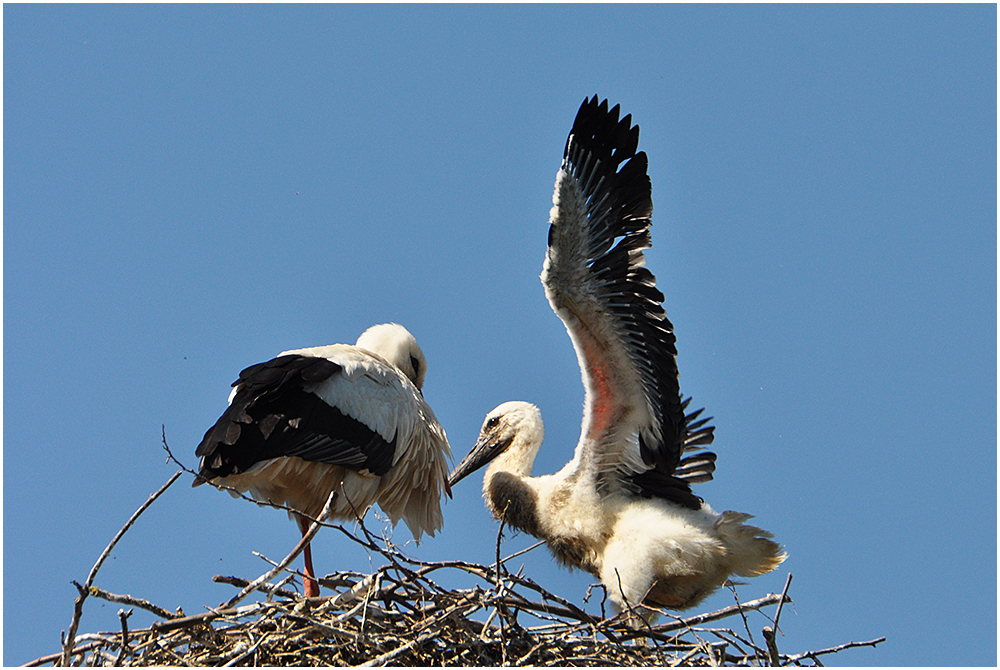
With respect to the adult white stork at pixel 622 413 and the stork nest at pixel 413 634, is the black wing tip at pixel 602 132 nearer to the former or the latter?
the adult white stork at pixel 622 413

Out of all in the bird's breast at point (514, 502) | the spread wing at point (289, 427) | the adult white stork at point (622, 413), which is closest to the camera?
the spread wing at point (289, 427)

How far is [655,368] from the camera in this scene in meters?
4.12

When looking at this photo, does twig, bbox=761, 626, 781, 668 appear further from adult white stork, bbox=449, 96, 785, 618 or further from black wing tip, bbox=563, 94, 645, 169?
black wing tip, bbox=563, 94, 645, 169

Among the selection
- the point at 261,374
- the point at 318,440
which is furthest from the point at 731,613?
the point at 261,374

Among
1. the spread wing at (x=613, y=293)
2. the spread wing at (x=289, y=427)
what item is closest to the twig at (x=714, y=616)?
the spread wing at (x=613, y=293)

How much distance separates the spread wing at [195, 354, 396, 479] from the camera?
384cm

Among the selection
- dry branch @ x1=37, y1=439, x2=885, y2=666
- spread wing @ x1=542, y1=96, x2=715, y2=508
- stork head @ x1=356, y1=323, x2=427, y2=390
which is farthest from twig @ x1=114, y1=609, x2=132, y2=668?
stork head @ x1=356, y1=323, x2=427, y2=390

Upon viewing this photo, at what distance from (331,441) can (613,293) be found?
1262 mm

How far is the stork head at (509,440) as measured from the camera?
16.0 ft

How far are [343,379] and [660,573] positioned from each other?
1.49 metres

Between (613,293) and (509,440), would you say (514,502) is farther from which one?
(613,293)

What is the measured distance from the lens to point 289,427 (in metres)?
4.02

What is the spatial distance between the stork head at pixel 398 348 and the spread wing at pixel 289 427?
2.50 ft

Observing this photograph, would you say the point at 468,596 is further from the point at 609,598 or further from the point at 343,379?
the point at 343,379
